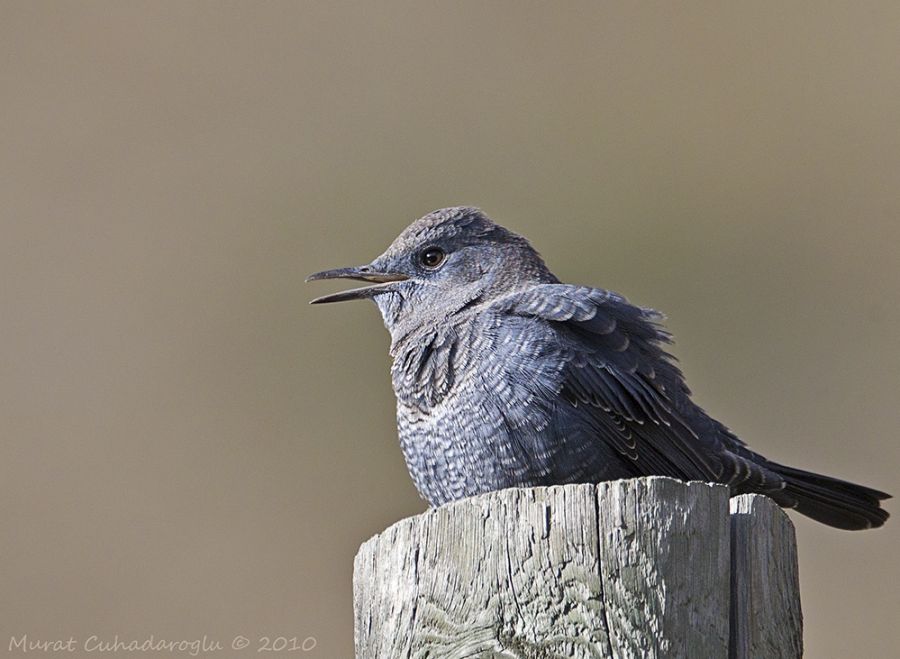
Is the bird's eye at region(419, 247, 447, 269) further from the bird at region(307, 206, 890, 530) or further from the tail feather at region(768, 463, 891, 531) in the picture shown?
the tail feather at region(768, 463, 891, 531)

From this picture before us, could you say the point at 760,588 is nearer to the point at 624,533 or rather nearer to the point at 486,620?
the point at 624,533

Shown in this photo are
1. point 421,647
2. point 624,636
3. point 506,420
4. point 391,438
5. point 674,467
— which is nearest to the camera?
point 624,636

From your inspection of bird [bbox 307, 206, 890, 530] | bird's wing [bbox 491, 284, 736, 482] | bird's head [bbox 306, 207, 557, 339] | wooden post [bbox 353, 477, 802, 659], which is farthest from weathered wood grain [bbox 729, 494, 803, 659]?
bird's head [bbox 306, 207, 557, 339]

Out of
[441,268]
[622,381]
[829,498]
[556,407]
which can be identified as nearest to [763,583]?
[556,407]

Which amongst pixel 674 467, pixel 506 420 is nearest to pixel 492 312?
pixel 506 420

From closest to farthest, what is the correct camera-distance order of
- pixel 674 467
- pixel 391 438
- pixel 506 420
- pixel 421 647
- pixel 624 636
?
pixel 624 636 → pixel 421 647 → pixel 506 420 → pixel 674 467 → pixel 391 438

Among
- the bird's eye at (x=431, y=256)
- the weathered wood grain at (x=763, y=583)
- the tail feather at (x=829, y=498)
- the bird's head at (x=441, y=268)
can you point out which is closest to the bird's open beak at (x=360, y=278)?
the bird's head at (x=441, y=268)

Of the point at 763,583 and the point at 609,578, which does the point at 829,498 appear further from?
the point at 609,578
